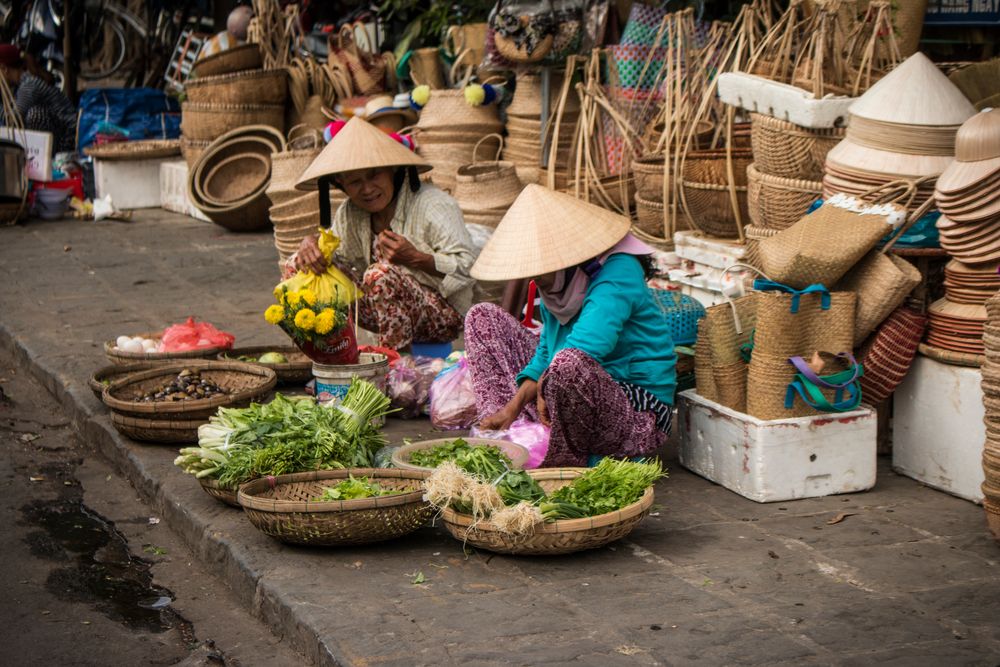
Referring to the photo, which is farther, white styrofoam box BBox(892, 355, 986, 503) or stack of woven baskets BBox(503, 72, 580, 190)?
stack of woven baskets BBox(503, 72, 580, 190)

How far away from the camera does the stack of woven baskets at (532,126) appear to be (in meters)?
7.82

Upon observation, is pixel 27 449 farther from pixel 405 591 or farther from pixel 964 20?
pixel 964 20

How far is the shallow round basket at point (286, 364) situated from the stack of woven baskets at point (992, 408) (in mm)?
2963

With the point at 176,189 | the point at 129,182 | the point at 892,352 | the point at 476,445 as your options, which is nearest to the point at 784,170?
the point at 892,352

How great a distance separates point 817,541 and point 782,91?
2.13 meters

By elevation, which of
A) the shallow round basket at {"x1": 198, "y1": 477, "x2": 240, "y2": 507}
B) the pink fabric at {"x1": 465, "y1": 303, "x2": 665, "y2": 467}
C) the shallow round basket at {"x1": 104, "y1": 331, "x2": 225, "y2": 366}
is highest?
the pink fabric at {"x1": 465, "y1": 303, "x2": 665, "y2": 467}

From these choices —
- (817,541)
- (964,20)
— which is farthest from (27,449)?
(964,20)

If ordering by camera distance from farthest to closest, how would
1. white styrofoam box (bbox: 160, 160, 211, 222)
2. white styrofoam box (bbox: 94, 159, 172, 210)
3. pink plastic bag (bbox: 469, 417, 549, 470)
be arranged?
white styrofoam box (bbox: 94, 159, 172, 210) → white styrofoam box (bbox: 160, 160, 211, 222) → pink plastic bag (bbox: 469, 417, 549, 470)

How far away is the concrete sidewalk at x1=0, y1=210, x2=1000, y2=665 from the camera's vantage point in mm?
3062

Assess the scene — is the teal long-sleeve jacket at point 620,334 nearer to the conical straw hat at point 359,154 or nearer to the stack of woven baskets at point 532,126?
the conical straw hat at point 359,154

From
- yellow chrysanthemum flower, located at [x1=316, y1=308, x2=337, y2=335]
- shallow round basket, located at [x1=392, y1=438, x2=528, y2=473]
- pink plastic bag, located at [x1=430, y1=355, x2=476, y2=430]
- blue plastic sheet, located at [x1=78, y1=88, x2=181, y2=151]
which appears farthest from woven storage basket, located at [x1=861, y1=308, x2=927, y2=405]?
blue plastic sheet, located at [x1=78, y1=88, x2=181, y2=151]

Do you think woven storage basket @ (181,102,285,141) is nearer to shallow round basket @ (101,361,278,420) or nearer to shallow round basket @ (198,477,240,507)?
shallow round basket @ (101,361,278,420)

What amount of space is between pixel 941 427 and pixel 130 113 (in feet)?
33.5

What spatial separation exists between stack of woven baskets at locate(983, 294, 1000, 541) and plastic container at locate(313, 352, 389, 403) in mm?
2257
